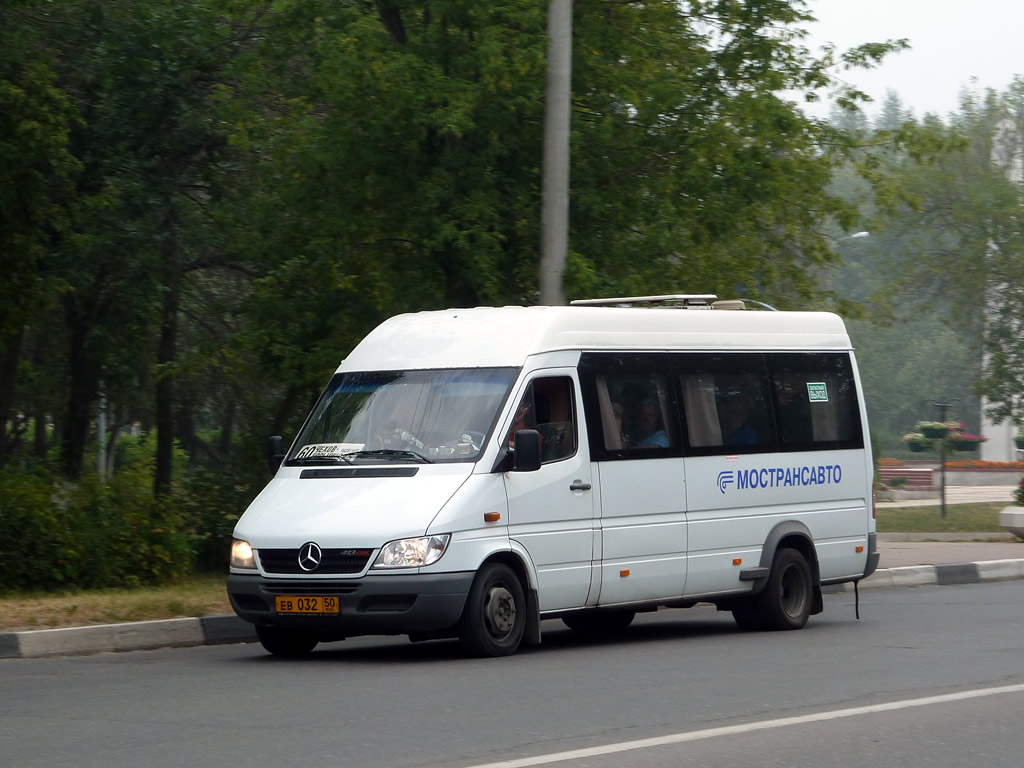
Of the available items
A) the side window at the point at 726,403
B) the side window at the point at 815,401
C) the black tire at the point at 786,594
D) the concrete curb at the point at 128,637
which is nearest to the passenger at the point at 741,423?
the side window at the point at 726,403

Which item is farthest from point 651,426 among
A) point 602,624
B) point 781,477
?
point 602,624

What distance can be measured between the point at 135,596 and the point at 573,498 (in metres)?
4.55

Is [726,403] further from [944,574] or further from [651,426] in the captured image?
[944,574]

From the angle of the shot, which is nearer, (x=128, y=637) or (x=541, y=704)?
(x=541, y=704)

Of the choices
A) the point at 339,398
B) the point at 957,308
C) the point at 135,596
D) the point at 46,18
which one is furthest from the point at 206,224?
the point at 957,308

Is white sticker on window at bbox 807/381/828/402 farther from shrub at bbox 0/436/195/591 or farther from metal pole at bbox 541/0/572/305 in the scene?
shrub at bbox 0/436/195/591

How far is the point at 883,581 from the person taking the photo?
18594 millimetres

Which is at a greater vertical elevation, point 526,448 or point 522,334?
point 522,334

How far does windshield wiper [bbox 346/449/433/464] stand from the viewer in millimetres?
11266

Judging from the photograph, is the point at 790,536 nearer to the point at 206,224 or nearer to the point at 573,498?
the point at 573,498

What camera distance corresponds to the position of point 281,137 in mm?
17359

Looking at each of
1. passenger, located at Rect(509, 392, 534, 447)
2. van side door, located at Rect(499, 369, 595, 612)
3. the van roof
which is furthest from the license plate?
the van roof

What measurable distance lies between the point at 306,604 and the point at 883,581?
9.64 m

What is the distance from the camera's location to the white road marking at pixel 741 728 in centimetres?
694
